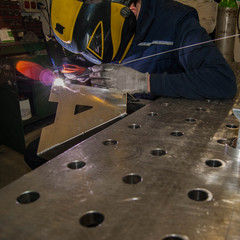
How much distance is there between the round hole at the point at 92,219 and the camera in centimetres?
46

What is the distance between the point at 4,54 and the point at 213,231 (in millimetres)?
2823

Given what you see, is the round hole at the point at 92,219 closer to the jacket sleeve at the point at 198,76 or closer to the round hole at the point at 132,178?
the round hole at the point at 132,178

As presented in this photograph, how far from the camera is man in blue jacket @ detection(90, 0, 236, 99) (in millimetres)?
1201

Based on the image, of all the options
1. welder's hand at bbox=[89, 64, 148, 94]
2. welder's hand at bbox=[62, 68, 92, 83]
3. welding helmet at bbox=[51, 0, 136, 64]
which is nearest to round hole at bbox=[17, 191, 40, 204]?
welding helmet at bbox=[51, 0, 136, 64]

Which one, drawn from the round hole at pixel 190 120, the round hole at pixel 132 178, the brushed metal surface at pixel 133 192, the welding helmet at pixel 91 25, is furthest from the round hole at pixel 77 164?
the welding helmet at pixel 91 25

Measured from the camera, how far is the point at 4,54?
276 cm

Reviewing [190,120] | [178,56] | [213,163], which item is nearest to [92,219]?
[213,163]

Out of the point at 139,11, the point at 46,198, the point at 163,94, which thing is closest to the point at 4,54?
the point at 139,11

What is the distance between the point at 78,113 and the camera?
117cm

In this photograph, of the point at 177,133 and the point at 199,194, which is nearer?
the point at 199,194

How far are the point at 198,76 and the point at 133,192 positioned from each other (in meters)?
0.86

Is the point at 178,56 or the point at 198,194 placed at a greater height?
the point at 178,56

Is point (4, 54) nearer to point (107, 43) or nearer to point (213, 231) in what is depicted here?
point (107, 43)

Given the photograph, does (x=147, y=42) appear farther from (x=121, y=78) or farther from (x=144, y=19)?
(x=121, y=78)
